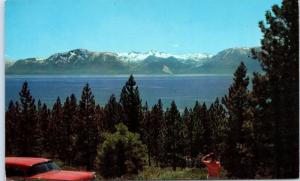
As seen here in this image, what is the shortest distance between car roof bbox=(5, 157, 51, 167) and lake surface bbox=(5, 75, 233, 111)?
2.23 ft

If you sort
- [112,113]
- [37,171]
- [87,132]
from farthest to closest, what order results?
[87,132] → [112,113] → [37,171]

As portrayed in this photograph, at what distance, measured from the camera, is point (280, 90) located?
12375 millimetres

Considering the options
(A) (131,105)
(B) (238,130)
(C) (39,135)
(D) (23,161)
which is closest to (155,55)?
(A) (131,105)

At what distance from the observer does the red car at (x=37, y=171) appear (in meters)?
12.3

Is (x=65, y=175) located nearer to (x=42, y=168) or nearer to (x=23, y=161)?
(x=42, y=168)

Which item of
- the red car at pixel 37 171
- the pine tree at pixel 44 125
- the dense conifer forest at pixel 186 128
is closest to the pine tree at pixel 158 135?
the dense conifer forest at pixel 186 128

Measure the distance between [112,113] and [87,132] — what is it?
1.32 feet

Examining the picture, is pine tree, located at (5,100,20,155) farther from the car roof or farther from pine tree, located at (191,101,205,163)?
pine tree, located at (191,101,205,163)

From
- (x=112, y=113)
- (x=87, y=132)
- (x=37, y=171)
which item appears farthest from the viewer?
(x=87, y=132)

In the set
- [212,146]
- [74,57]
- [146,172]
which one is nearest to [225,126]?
[212,146]

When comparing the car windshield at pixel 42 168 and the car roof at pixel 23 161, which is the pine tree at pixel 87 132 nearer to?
the car windshield at pixel 42 168

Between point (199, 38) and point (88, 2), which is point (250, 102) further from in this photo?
point (88, 2)

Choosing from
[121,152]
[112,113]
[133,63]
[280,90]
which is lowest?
[121,152]

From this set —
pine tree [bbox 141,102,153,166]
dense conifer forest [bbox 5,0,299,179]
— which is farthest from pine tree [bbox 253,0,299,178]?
pine tree [bbox 141,102,153,166]
